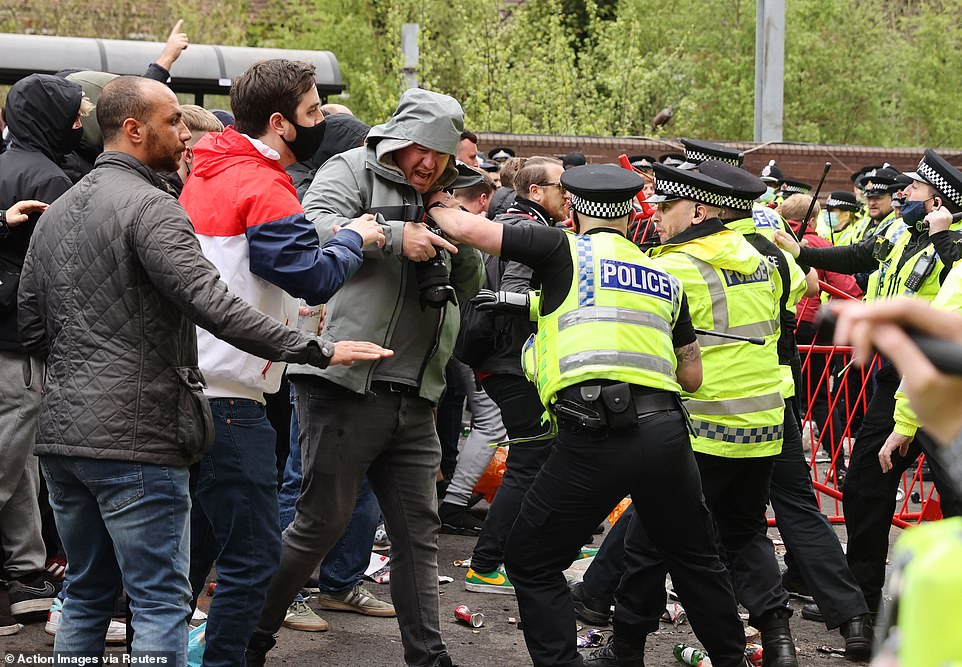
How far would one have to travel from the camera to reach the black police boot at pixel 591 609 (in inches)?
218

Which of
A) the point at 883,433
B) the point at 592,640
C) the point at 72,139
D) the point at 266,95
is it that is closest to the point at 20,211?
the point at 72,139

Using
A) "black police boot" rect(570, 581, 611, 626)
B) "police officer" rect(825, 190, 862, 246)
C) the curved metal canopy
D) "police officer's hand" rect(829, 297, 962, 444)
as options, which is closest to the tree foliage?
the curved metal canopy

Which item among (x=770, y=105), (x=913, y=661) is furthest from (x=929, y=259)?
(x=770, y=105)

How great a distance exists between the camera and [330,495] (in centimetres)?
432

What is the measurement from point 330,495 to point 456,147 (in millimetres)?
1363

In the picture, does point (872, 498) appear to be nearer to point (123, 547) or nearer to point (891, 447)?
point (891, 447)

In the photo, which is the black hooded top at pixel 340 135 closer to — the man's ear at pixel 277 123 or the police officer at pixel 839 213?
the man's ear at pixel 277 123

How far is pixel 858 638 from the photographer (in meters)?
5.16

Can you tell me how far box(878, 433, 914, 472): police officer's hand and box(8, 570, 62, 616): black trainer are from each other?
378 cm

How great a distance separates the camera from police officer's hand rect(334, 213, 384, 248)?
4051 millimetres

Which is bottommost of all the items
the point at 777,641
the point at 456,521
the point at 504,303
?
the point at 456,521

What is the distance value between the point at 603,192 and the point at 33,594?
3115 mm

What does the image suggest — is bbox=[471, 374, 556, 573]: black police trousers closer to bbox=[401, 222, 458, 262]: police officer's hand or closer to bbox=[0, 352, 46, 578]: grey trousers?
bbox=[401, 222, 458, 262]: police officer's hand

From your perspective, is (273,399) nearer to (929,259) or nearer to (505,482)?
(505,482)
